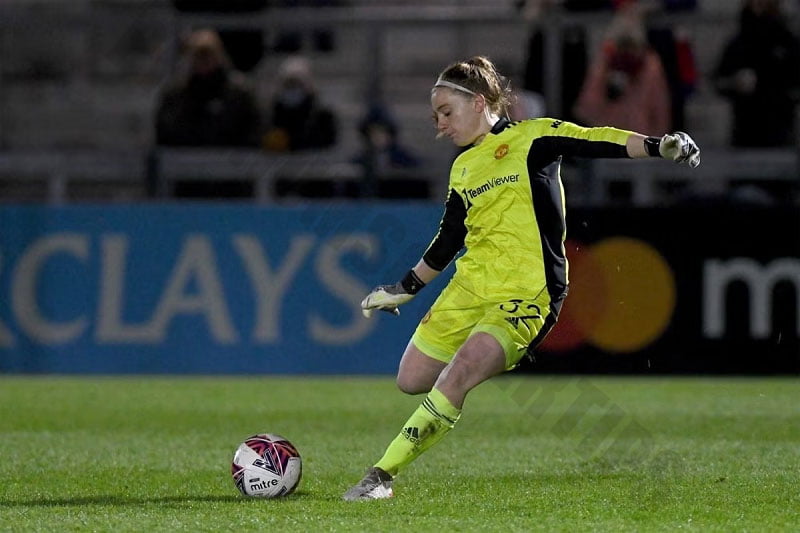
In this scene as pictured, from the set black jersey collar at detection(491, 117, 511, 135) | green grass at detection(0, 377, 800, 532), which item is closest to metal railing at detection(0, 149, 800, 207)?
green grass at detection(0, 377, 800, 532)

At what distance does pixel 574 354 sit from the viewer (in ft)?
41.5

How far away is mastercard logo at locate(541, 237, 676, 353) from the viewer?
12562 millimetres

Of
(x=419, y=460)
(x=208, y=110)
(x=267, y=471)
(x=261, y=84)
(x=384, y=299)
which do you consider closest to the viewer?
(x=267, y=471)

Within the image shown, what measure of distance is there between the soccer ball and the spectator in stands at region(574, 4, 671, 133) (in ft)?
24.3

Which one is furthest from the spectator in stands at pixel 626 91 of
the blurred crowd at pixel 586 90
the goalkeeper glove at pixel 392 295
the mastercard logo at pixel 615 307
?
the goalkeeper glove at pixel 392 295

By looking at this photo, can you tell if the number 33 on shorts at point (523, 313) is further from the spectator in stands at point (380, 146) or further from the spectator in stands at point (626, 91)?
the spectator in stands at point (626, 91)

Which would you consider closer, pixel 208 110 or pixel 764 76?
pixel 764 76

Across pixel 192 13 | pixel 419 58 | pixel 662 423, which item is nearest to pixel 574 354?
pixel 662 423

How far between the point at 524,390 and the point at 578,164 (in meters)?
2.34

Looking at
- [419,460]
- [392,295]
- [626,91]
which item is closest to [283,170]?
[626,91]

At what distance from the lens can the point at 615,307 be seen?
12.6m

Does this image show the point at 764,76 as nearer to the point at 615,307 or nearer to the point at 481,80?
the point at 615,307

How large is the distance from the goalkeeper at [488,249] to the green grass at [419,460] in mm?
495

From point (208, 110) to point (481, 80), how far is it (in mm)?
7507
